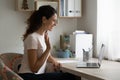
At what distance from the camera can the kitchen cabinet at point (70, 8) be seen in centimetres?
346

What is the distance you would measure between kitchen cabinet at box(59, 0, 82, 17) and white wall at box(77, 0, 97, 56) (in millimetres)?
→ 103

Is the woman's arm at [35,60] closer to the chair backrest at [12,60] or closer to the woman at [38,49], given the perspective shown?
the woman at [38,49]

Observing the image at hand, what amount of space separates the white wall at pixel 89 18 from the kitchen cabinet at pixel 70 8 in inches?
4.1

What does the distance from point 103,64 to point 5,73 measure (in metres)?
1.18

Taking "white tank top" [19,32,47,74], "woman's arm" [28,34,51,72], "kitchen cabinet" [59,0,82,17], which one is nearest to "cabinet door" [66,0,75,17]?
"kitchen cabinet" [59,0,82,17]

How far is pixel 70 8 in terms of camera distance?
3510 millimetres

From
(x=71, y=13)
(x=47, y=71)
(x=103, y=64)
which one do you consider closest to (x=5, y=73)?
(x=47, y=71)

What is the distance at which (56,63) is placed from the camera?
2871 mm

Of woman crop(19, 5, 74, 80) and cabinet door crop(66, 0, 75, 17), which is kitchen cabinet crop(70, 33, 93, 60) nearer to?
cabinet door crop(66, 0, 75, 17)

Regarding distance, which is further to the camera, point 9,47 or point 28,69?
point 9,47

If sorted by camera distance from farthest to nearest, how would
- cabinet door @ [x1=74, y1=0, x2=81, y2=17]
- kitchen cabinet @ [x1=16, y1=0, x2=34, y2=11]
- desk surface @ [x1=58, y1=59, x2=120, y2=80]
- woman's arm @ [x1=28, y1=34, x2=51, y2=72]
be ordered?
cabinet door @ [x1=74, y1=0, x2=81, y2=17] → kitchen cabinet @ [x1=16, y1=0, x2=34, y2=11] → woman's arm @ [x1=28, y1=34, x2=51, y2=72] → desk surface @ [x1=58, y1=59, x2=120, y2=80]

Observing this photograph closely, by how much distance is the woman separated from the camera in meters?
2.56

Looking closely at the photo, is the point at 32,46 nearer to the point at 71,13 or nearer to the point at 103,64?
the point at 103,64

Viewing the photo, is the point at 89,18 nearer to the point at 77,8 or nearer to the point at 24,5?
the point at 77,8
